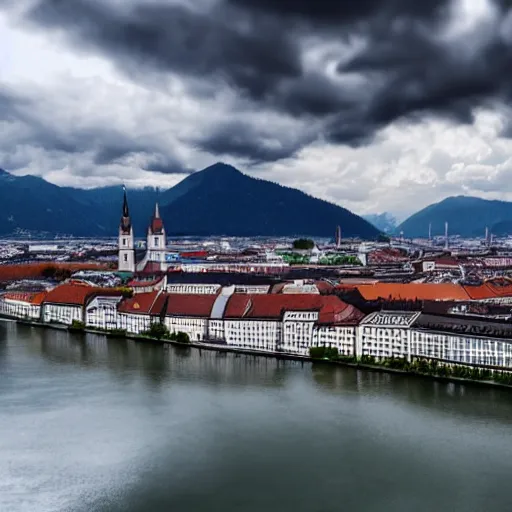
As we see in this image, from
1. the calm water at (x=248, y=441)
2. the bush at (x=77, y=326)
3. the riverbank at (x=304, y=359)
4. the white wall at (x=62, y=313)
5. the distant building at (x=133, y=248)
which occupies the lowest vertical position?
the calm water at (x=248, y=441)

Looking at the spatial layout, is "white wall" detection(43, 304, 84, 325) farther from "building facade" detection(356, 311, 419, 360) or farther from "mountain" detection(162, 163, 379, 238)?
"mountain" detection(162, 163, 379, 238)

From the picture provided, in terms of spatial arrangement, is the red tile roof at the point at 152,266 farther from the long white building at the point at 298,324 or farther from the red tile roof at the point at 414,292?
the red tile roof at the point at 414,292

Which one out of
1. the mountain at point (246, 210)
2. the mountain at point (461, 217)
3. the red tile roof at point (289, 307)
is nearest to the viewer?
the red tile roof at point (289, 307)

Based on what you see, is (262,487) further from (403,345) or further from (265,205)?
(265,205)

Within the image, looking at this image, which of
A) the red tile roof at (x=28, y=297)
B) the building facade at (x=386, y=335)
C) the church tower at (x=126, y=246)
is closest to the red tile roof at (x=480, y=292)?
the building facade at (x=386, y=335)

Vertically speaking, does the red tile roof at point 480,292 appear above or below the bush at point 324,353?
above

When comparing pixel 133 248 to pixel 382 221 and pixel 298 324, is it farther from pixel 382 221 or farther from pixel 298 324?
pixel 382 221
